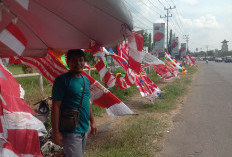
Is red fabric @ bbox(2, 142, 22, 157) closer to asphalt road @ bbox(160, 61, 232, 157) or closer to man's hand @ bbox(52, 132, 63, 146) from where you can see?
man's hand @ bbox(52, 132, 63, 146)

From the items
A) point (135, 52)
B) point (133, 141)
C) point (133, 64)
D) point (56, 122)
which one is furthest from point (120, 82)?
point (56, 122)

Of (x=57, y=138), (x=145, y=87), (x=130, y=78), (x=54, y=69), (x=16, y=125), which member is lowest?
(x=145, y=87)

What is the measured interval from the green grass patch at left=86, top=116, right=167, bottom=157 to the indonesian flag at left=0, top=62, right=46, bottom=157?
79.7 inches

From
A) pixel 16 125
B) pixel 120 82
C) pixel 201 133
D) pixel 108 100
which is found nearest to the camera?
pixel 16 125

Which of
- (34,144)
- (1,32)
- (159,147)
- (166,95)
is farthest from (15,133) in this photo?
(166,95)

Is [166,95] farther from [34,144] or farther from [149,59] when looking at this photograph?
[34,144]

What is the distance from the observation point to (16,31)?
175cm

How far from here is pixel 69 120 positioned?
7.45 feet

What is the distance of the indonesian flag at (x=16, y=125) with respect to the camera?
178cm

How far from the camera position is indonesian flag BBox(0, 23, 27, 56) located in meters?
1.69

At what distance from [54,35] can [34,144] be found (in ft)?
5.73

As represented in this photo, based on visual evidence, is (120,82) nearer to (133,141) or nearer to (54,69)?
(133,141)

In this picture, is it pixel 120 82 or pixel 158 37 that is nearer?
pixel 120 82

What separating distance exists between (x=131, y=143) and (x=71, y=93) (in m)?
2.26
